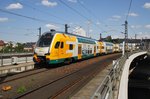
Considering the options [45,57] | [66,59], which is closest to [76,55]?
[66,59]

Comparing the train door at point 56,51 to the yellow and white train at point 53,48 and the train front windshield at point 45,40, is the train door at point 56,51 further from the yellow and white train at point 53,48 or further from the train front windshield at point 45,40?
the train front windshield at point 45,40

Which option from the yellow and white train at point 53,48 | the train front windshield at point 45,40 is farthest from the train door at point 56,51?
the train front windshield at point 45,40

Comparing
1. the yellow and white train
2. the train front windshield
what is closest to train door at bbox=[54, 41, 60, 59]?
the yellow and white train

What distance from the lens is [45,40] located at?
24.5 metres

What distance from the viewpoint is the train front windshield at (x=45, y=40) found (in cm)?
2411

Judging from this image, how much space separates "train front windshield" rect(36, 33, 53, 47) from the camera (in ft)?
79.1

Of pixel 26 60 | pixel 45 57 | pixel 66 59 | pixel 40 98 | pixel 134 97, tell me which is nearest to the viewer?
pixel 40 98

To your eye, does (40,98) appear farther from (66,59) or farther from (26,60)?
(26,60)

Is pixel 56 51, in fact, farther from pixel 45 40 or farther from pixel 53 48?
pixel 45 40

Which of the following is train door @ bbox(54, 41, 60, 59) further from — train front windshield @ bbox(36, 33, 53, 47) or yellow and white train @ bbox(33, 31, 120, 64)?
train front windshield @ bbox(36, 33, 53, 47)

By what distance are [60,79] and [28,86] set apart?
134 inches

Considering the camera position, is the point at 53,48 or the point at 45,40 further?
the point at 45,40

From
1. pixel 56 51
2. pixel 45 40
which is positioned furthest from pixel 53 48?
pixel 45 40

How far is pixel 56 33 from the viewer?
24547 millimetres
